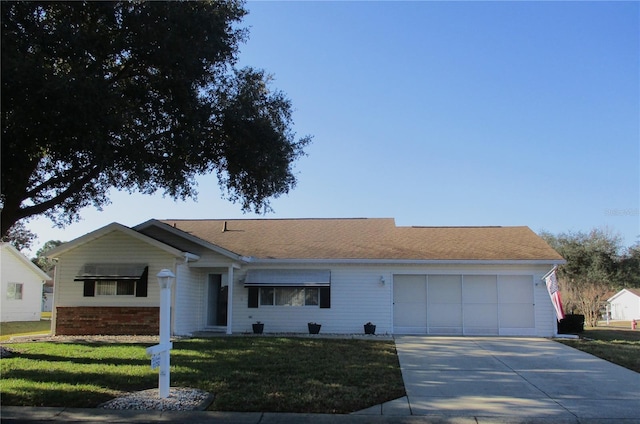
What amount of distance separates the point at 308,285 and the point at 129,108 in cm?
1007

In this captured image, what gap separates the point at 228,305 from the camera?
18.7 m

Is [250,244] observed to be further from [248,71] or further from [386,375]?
[386,375]

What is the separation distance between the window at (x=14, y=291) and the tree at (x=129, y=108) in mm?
23782

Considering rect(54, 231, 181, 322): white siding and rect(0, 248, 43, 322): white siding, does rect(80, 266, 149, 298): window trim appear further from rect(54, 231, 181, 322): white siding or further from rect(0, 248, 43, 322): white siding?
rect(0, 248, 43, 322): white siding

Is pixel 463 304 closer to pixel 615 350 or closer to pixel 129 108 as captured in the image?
pixel 615 350

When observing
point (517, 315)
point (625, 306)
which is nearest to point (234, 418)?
point (517, 315)

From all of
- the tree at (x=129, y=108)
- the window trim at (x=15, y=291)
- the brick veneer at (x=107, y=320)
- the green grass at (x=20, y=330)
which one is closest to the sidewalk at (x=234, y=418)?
the tree at (x=129, y=108)

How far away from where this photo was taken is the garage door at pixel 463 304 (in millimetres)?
19172

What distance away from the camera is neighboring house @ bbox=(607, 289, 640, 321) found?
62.9 metres

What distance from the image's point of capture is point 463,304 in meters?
19.5

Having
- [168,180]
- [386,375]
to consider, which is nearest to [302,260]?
[168,180]

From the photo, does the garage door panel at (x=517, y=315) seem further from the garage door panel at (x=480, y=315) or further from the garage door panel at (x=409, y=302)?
the garage door panel at (x=409, y=302)

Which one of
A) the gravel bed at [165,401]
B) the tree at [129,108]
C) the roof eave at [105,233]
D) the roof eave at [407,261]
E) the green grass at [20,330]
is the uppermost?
the tree at [129,108]

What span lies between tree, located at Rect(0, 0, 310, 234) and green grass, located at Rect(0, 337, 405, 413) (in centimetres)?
363
